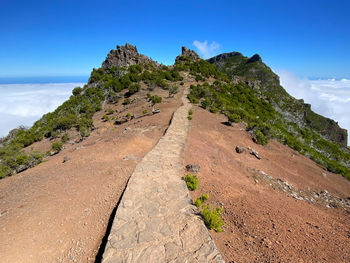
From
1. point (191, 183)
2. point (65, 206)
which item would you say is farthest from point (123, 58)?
point (191, 183)

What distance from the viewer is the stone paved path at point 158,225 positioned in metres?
3.94

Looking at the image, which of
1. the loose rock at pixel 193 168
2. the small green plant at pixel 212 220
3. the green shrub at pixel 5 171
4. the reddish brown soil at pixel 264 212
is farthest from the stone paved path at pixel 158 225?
the green shrub at pixel 5 171

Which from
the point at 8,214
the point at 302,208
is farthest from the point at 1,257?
the point at 302,208

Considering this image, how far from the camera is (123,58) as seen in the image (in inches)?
1738

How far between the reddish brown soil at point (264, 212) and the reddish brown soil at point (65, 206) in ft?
10.6

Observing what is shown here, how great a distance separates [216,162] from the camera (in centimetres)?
984

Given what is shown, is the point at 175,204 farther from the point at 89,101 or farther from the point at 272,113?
the point at 272,113

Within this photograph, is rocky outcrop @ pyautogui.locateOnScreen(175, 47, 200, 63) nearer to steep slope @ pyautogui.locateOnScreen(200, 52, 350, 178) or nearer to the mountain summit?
steep slope @ pyautogui.locateOnScreen(200, 52, 350, 178)

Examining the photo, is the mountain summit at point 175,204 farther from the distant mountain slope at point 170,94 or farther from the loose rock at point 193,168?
the distant mountain slope at point 170,94

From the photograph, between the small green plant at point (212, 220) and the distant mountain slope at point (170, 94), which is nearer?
the small green plant at point (212, 220)

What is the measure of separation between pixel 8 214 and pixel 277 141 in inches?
802

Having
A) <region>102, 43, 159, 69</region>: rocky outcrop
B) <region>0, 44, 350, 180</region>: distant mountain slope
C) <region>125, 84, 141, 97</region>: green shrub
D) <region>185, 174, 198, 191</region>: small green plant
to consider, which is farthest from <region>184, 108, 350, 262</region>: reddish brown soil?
<region>102, 43, 159, 69</region>: rocky outcrop

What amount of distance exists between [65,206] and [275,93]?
7186 cm

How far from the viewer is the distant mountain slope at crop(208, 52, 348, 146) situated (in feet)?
168
